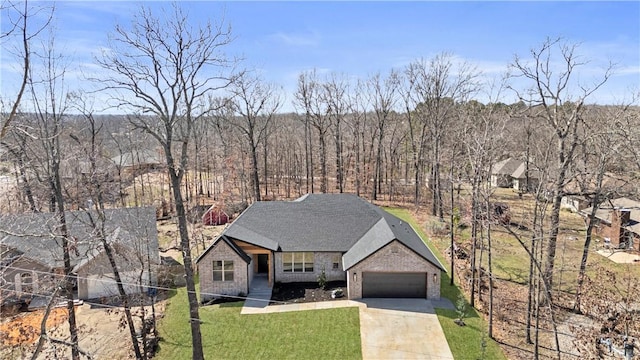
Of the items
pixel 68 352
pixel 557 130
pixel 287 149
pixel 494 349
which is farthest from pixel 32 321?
pixel 287 149

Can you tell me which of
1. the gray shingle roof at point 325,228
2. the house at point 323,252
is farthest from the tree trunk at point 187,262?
the gray shingle roof at point 325,228

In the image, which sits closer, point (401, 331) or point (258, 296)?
point (401, 331)

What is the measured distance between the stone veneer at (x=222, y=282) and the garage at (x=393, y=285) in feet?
19.4

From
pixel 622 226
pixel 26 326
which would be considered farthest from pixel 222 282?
pixel 622 226

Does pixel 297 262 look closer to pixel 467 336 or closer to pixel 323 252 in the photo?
pixel 323 252

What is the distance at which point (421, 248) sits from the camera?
20.3 m

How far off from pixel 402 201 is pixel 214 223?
19504mm

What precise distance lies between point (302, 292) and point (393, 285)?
449cm

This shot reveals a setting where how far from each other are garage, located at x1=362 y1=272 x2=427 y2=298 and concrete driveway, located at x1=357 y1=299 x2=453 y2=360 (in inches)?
14.2

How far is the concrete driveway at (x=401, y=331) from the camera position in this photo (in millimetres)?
14602

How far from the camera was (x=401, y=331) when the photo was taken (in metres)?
16.0

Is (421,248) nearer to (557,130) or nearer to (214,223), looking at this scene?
(557,130)

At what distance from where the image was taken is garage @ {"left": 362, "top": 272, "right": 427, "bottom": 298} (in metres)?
19.1

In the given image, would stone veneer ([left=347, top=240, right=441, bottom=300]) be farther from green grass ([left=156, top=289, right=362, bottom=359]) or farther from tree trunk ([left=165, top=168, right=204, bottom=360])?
tree trunk ([left=165, top=168, right=204, bottom=360])
